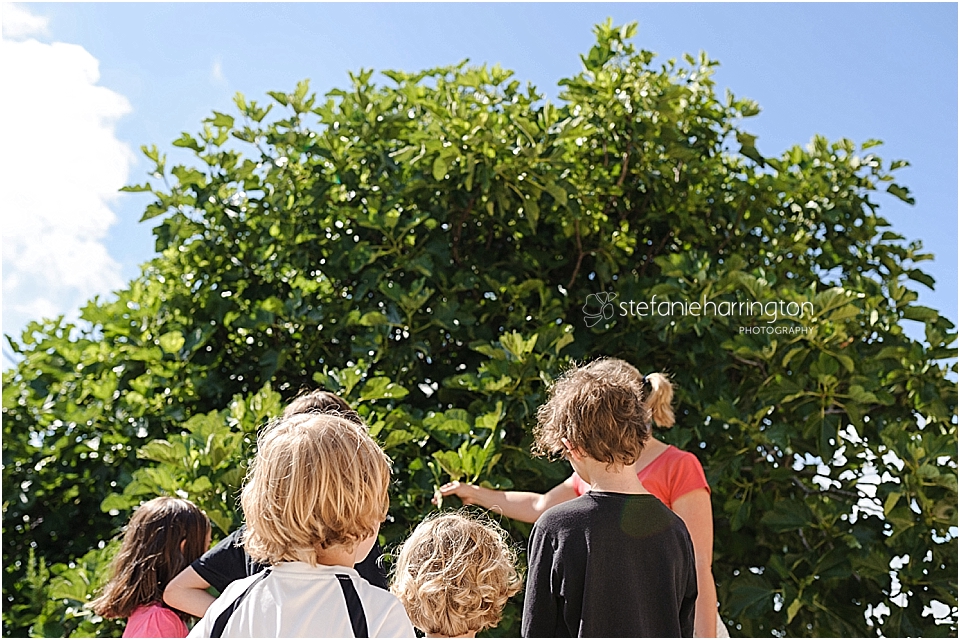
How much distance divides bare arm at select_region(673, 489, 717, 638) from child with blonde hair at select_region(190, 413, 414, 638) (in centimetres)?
126

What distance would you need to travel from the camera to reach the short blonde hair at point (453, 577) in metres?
Answer: 1.81

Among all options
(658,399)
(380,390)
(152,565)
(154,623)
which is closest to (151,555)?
(152,565)

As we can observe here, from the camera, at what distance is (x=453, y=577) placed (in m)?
1.83

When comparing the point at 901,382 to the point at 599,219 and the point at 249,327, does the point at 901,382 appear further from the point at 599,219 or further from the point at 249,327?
the point at 249,327

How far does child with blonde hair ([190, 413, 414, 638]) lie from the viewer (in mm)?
1390

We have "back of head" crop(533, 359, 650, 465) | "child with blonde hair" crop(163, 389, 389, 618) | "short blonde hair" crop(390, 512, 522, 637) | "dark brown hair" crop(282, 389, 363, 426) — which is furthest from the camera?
"dark brown hair" crop(282, 389, 363, 426)

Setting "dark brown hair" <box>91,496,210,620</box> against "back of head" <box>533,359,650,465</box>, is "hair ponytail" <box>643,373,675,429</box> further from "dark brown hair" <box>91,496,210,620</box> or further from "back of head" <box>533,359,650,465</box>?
"dark brown hair" <box>91,496,210,620</box>

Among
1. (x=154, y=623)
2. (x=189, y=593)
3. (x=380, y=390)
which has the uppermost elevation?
(x=380, y=390)

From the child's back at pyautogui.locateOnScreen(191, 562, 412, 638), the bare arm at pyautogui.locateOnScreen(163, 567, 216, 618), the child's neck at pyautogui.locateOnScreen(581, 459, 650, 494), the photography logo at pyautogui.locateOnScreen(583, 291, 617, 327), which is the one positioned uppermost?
the photography logo at pyautogui.locateOnScreen(583, 291, 617, 327)

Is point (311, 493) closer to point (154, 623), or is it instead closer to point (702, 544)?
point (154, 623)

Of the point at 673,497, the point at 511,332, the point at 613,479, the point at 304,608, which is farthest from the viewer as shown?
the point at 511,332

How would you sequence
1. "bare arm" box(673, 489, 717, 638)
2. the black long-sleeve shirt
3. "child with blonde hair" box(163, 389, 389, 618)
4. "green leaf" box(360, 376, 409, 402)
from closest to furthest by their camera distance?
the black long-sleeve shirt → "child with blonde hair" box(163, 389, 389, 618) → "bare arm" box(673, 489, 717, 638) → "green leaf" box(360, 376, 409, 402)

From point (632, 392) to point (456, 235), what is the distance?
167 cm

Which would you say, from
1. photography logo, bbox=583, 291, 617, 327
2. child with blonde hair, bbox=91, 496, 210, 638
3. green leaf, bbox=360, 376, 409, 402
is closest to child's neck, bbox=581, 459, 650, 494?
green leaf, bbox=360, 376, 409, 402
